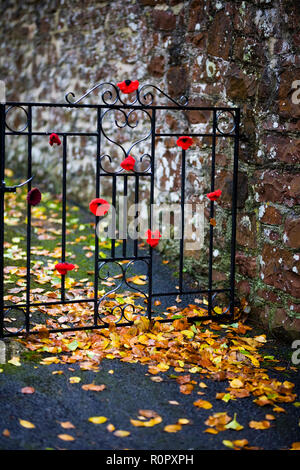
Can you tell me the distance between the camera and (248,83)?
397 cm

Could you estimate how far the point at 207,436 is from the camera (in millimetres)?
2678

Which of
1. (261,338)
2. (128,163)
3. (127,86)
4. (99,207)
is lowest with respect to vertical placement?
(261,338)

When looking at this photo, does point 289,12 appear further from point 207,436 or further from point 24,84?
point 24,84

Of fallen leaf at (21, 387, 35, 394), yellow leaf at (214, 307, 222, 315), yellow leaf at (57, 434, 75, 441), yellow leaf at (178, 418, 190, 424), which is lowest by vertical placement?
yellow leaf at (178, 418, 190, 424)

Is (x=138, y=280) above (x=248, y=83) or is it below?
below

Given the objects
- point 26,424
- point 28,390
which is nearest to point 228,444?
point 26,424

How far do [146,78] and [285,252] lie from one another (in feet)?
7.53

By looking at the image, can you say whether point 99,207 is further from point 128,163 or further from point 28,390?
point 28,390

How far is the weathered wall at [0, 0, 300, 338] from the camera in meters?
3.64

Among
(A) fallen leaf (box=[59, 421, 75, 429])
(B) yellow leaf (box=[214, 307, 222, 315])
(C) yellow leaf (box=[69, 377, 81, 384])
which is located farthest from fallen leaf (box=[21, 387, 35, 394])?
(B) yellow leaf (box=[214, 307, 222, 315])

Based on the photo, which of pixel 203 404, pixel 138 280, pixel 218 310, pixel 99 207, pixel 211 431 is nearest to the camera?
pixel 211 431

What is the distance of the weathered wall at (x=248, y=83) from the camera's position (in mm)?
3645

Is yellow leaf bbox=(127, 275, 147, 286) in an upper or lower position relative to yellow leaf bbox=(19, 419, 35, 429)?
upper

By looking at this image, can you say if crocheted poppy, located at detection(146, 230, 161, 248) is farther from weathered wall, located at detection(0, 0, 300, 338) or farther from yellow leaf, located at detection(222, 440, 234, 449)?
yellow leaf, located at detection(222, 440, 234, 449)
